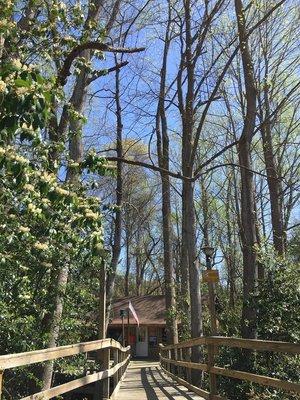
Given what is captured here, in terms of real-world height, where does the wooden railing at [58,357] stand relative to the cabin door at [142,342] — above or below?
below

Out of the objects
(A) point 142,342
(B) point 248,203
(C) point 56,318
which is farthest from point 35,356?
(A) point 142,342

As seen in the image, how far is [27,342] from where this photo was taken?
8742 mm

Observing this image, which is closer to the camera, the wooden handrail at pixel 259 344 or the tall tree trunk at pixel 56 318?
the wooden handrail at pixel 259 344

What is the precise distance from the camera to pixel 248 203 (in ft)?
44.9

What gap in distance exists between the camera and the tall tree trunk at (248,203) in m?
12.1

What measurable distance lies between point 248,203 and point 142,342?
1195 inches

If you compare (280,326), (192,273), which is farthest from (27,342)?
(192,273)

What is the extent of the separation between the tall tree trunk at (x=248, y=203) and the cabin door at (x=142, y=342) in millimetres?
29069

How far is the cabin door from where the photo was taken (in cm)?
4146

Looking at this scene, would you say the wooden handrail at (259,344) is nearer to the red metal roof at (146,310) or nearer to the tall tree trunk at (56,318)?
the tall tree trunk at (56,318)

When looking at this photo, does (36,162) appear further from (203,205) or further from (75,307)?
(203,205)

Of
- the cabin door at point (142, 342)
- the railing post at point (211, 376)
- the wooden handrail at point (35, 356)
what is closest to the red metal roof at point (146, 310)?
the cabin door at point (142, 342)

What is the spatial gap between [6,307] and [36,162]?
249 centimetres

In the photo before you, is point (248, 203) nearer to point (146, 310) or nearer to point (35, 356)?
point (35, 356)
